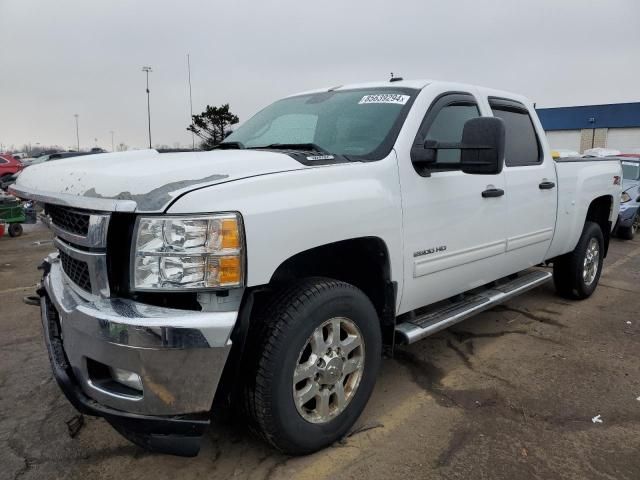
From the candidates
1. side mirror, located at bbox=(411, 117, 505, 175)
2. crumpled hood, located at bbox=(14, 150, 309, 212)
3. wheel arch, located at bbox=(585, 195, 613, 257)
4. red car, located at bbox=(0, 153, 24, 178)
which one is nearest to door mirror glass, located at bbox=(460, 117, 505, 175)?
side mirror, located at bbox=(411, 117, 505, 175)

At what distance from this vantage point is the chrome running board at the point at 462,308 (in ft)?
10.1

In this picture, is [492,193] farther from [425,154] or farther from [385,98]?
[385,98]

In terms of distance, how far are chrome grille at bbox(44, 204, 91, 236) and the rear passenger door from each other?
113 inches

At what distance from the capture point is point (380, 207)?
2754mm

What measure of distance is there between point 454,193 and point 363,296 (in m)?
1.05

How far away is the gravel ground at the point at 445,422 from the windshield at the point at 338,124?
1.59 meters

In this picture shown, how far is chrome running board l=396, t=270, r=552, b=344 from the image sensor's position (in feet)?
10.1

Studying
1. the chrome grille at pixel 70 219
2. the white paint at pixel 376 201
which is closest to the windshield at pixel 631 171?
the white paint at pixel 376 201

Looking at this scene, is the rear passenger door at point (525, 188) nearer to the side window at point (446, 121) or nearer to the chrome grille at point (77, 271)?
the side window at point (446, 121)

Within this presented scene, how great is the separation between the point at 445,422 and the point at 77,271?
7.01 feet

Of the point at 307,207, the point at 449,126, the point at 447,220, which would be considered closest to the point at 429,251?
the point at 447,220

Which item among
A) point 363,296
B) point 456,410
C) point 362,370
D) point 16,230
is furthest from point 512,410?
point 16,230

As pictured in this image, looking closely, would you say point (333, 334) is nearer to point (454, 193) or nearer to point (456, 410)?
point (456, 410)

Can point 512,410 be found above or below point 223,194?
below
